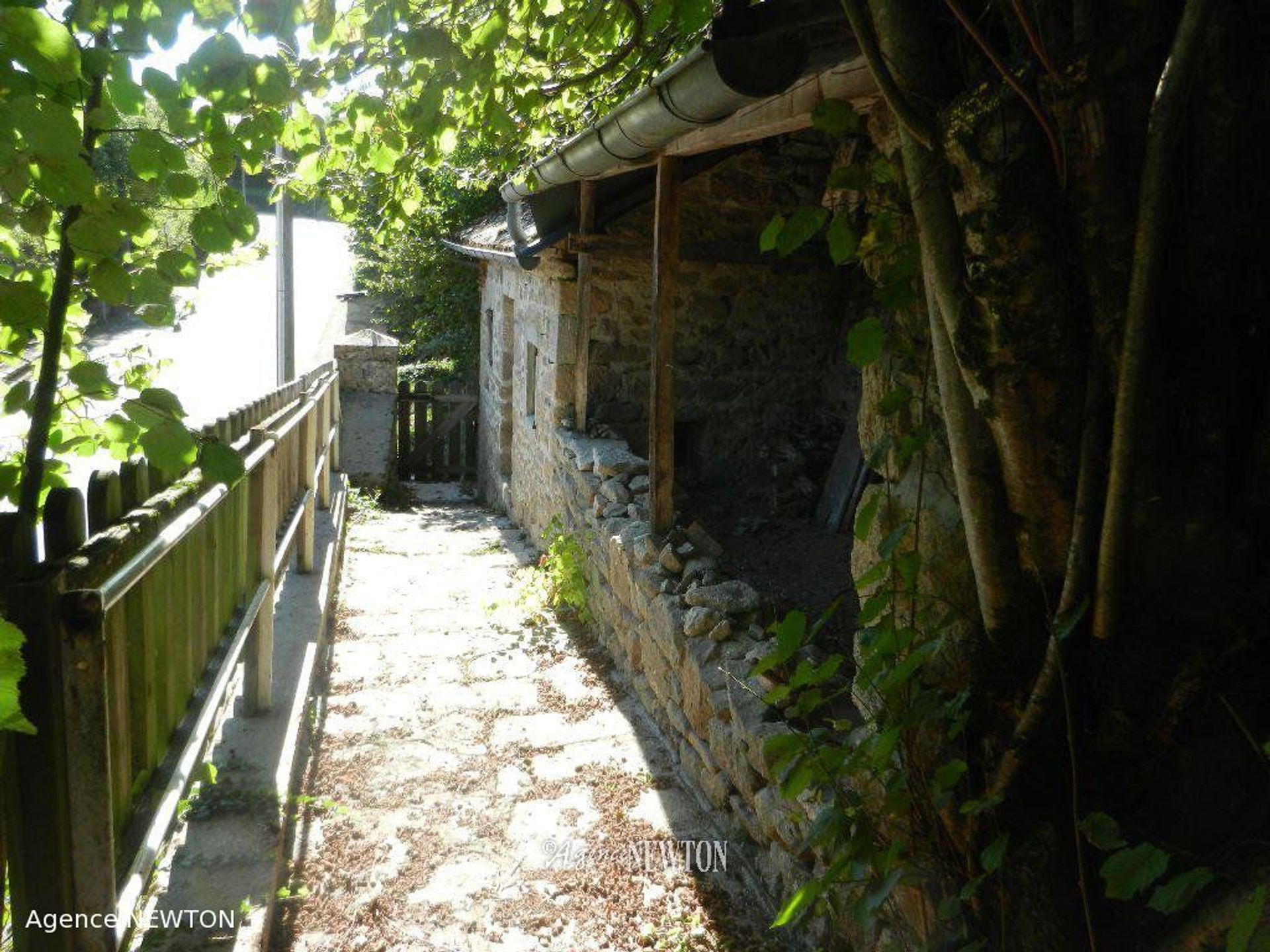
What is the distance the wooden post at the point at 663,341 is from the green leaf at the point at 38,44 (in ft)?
11.3

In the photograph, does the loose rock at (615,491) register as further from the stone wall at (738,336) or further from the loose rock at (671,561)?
the stone wall at (738,336)

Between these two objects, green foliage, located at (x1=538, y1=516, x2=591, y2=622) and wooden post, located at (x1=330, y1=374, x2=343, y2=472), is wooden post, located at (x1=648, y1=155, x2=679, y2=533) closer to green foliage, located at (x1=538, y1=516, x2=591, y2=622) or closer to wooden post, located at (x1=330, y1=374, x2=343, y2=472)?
green foliage, located at (x1=538, y1=516, x2=591, y2=622)

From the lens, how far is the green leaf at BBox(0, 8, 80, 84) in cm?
114

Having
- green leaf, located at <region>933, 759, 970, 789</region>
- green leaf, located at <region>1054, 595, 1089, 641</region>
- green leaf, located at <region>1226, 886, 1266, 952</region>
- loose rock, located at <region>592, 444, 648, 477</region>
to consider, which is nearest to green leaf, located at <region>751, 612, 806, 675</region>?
green leaf, located at <region>933, 759, 970, 789</region>

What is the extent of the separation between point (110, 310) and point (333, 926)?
72.2ft

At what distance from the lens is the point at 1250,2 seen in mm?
1452

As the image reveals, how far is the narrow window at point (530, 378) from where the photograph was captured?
822 centimetres

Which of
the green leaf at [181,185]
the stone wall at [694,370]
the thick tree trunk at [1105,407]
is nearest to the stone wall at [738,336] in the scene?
the stone wall at [694,370]

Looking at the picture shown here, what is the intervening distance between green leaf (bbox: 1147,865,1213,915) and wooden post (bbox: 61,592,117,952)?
170cm

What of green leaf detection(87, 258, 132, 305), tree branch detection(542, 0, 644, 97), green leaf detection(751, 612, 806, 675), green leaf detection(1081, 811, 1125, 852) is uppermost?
tree branch detection(542, 0, 644, 97)

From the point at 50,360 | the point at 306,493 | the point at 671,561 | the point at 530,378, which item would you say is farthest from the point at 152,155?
the point at 530,378

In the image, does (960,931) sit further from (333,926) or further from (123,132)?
(123,132)

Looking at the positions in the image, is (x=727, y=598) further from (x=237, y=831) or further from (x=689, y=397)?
(x=689, y=397)

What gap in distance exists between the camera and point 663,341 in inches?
181
